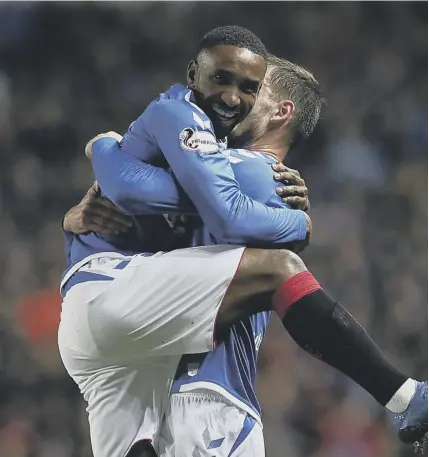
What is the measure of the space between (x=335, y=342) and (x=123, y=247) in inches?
23.8

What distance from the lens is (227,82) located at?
7.31 ft

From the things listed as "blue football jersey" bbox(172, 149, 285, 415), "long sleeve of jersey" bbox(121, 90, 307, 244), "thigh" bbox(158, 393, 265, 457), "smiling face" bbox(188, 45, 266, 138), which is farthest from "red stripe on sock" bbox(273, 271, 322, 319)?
"smiling face" bbox(188, 45, 266, 138)

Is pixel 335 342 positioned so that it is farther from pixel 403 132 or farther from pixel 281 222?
pixel 403 132

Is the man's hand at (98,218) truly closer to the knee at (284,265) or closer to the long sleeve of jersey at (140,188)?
the long sleeve of jersey at (140,188)

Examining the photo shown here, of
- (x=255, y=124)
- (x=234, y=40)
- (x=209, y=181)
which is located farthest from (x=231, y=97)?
(x=255, y=124)

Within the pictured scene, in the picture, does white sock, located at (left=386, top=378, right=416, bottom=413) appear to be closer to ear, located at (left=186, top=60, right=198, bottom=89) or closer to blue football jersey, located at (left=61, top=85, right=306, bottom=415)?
blue football jersey, located at (left=61, top=85, right=306, bottom=415)

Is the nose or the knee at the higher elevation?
the nose

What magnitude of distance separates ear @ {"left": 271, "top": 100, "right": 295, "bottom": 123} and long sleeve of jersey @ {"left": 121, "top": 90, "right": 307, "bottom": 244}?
48cm

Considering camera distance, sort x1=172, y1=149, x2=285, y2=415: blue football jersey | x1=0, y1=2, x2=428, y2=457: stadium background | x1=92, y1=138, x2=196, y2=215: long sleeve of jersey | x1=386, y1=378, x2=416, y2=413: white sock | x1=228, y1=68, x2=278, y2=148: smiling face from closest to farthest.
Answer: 1. x1=386, y1=378, x2=416, y2=413: white sock
2. x1=92, y1=138, x2=196, y2=215: long sleeve of jersey
3. x1=172, y1=149, x2=285, y2=415: blue football jersey
4. x1=228, y1=68, x2=278, y2=148: smiling face
5. x1=0, y1=2, x2=428, y2=457: stadium background

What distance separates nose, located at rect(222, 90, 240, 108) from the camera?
7.31 feet

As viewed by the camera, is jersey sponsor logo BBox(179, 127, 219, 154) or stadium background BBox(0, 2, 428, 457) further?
stadium background BBox(0, 2, 428, 457)

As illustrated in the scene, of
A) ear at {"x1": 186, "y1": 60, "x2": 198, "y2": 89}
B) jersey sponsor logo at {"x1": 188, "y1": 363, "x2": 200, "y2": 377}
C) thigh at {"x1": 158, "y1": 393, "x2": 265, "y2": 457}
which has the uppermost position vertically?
ear at {"x1": 186, "y1": 60, "x2": 198, "y2": 89}

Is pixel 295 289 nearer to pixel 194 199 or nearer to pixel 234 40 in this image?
pixel 194 199

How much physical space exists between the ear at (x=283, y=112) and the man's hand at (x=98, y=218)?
1.82 ft
